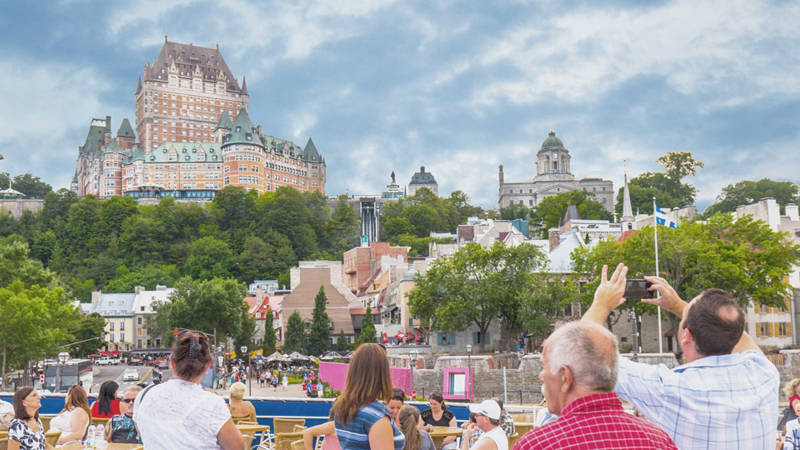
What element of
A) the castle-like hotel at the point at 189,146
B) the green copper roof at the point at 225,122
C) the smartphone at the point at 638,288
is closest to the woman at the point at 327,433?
the smartphone at the point at 638,288

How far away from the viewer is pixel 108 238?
409ft

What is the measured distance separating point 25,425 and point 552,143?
163 metres

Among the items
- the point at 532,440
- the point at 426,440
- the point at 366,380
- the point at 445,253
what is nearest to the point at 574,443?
the point at 532,440

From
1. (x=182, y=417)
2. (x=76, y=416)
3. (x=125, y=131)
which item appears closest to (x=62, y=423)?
(x=76, y=416)

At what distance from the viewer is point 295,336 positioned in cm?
7000

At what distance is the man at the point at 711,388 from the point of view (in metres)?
4.08

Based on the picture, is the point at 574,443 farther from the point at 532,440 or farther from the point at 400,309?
the point at 400,309

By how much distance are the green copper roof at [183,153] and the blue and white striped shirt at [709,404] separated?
515 ft

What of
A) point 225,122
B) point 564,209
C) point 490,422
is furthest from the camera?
point 225,122

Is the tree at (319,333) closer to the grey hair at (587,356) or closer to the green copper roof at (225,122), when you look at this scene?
the grey hair at (587,356)

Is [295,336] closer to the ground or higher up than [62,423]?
closer to the ground

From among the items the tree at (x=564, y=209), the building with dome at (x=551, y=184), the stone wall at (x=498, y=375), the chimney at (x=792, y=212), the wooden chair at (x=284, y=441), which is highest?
the building with dome at (x=551, y=184)

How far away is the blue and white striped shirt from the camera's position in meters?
4.09

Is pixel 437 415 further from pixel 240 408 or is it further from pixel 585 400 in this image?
pixel 585 400
